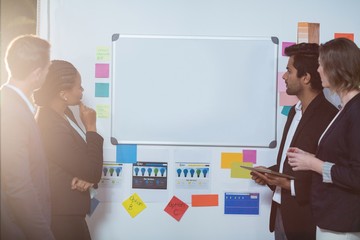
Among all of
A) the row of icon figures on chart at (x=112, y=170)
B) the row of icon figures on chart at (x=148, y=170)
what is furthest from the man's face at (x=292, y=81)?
the row of icon figures on chart at (x=112, y=170)

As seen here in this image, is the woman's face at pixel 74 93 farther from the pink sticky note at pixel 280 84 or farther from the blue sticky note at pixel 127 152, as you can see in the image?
the pink sticky note at pixel 280 84

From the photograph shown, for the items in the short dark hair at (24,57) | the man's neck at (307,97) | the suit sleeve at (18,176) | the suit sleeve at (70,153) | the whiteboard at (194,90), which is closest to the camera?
the suit sleeve at (18,176)

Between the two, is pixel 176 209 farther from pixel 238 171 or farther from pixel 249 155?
pixel 249 155

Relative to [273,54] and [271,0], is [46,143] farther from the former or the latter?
[271,0]

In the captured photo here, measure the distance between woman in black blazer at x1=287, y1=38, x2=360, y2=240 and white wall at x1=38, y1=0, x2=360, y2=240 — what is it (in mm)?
802

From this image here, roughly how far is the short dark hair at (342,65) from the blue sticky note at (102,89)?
56.3 inches

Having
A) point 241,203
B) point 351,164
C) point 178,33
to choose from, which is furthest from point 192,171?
point 351,164

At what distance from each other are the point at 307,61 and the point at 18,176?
5.41 ft

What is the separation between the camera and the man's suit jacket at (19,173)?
1441mm

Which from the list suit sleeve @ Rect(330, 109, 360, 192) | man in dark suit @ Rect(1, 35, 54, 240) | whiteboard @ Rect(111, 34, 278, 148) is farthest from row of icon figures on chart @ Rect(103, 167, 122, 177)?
suit sleeve @ Rect(330, 109, 360, 192)

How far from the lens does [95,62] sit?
2635mm

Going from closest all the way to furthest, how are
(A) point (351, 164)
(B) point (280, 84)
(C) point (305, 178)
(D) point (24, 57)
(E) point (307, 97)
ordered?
(D) point (24, 57), (A) point (351, 164), (C) point (305, 178), (E) point (307, 97), (B) point (280, 84)

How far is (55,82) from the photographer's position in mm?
1953

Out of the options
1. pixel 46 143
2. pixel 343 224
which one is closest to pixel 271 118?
pixel 343 224
